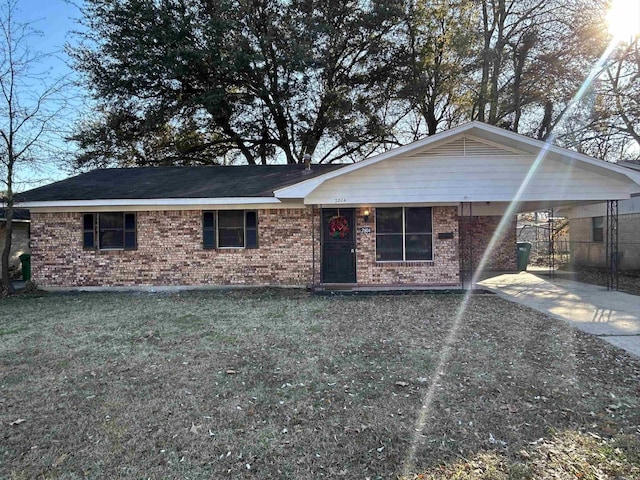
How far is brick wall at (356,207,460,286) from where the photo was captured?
10102mm

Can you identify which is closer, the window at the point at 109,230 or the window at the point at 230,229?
the window at the point at 230,229

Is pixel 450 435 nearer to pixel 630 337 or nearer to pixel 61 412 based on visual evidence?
pixel 61 412

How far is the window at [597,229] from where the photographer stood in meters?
14.7

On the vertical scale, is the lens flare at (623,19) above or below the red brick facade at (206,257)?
above

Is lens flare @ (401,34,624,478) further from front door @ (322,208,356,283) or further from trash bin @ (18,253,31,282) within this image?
trash bin @ (18,253,31,282)

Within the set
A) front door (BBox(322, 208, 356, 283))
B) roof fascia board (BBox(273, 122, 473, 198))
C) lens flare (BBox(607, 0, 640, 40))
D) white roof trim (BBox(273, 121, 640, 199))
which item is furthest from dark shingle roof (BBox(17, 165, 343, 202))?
lens flare (BBox(607, 0, 640, 40))

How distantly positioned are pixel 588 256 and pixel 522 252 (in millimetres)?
3501

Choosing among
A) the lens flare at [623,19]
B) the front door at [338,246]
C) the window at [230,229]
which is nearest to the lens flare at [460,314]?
the lens flare at [623,19]

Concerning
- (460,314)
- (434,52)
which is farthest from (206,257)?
(434,52)

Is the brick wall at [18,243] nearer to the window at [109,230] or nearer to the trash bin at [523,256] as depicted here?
the window at [109,230]

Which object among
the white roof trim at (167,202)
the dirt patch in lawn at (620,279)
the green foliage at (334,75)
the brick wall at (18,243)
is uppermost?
the green foliage at (334,75)

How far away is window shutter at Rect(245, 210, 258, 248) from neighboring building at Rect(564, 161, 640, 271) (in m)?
12.6

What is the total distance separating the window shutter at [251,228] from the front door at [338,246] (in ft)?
6.19

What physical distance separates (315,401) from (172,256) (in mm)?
7888
